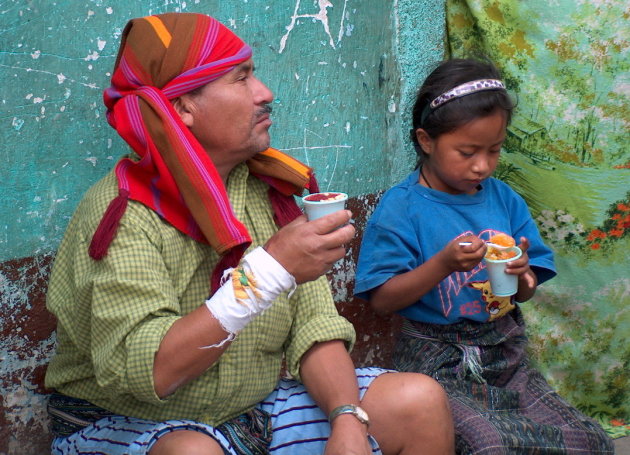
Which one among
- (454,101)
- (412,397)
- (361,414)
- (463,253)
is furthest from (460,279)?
(361,414)

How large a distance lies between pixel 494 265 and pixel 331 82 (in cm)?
111

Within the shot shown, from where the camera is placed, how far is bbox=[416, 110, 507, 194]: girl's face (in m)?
3.03

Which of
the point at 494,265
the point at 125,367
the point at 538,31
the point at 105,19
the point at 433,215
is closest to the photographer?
the point at 125,367

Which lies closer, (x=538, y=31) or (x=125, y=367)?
(x=125, y=367)

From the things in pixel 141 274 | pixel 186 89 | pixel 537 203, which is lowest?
pixel 537 203

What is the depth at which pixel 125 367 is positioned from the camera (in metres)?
2.00

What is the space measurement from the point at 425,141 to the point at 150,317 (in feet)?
4.92

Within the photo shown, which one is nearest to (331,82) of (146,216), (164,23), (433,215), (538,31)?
(433,215)

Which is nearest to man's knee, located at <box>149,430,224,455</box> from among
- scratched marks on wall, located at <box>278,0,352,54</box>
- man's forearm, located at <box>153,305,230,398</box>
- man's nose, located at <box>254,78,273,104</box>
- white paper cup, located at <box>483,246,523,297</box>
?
man's forearm, located at <box>153,305,230,398</box>

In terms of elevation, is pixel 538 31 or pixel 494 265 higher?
pixel 538 31

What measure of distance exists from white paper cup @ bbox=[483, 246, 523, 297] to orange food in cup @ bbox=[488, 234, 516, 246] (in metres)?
0.03

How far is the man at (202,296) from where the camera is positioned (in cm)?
201

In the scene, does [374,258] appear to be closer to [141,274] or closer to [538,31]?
[141,274]

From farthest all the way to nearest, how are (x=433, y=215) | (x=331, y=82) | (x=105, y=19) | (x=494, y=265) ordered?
(x=331, y=82), (x=433, y=215), (x=494, y=265), (x=105, y=19)
